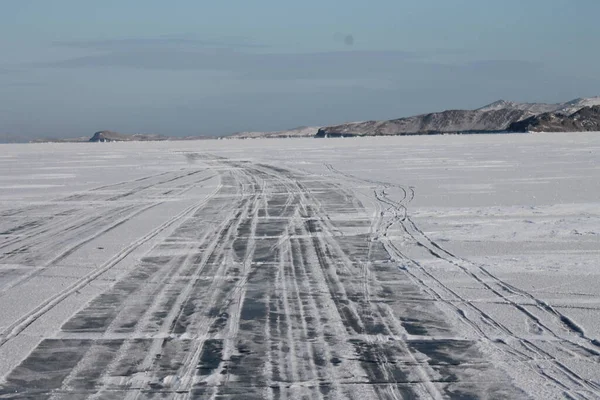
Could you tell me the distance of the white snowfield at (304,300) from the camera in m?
5.36

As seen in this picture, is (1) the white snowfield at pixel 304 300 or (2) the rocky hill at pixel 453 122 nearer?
(1) the white snowfield at pixel 304 300

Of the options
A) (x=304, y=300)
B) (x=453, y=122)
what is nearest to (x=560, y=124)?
(x=453, y=122)

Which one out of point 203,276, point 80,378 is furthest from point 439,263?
point 80,378

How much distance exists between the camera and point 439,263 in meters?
9.35

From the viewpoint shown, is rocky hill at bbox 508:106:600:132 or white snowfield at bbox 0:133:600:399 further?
rocky hill at bbox 508:106:600:132

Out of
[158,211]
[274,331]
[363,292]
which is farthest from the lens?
[158,211]

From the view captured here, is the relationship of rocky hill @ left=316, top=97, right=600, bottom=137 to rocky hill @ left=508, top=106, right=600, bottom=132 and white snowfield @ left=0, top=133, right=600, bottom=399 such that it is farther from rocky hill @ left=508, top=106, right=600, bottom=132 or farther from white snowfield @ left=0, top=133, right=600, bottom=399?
white snowfield @ left=0, top=133, right=600, bottom=399

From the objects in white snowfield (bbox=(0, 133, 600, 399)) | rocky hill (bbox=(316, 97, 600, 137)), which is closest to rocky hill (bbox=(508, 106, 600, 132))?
rocky hill (bbox=(316, 97, 600, 137))

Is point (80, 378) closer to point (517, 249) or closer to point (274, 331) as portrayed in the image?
point (274, 331)

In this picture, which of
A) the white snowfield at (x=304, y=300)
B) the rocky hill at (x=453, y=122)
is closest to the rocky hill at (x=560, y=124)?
the rocky hill at (x=453, y=122)

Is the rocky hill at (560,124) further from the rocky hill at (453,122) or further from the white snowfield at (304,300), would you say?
the white snowfield at (304,300)

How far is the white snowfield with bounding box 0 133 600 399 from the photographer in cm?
536

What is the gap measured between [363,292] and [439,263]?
175 cm

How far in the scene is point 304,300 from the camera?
24.8 feet
